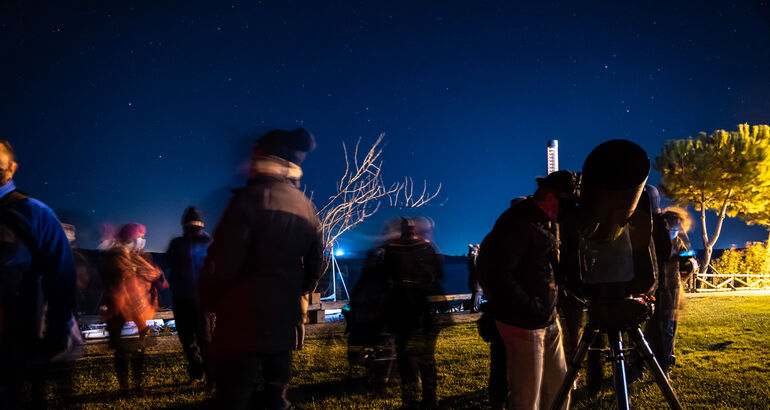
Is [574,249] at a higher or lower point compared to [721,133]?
lower

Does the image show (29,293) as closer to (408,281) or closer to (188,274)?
(188,274)

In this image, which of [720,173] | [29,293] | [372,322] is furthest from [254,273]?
[720,173]

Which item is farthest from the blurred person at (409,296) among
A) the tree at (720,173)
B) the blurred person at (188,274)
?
A: the tree at (720,173)

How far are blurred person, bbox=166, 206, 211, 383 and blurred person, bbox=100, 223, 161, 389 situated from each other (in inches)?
21.4

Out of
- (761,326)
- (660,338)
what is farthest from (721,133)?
(660,338)

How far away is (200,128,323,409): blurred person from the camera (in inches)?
78.2

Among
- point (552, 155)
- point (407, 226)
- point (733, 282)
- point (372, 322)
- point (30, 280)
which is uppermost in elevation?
point (552, 155)

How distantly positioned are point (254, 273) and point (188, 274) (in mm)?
3070

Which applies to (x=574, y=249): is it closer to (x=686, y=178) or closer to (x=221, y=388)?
(x=221, y=388)

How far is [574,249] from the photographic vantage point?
74.2 inches

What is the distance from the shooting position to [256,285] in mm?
2027

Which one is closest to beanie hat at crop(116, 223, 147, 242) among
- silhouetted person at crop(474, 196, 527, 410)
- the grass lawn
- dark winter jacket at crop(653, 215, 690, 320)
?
the grass lawn

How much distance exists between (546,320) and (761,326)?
889 cm

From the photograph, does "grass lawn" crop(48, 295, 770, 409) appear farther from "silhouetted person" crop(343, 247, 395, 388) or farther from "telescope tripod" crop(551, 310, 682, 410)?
"telescope tripod" crop(551, 310, 682, 410)
